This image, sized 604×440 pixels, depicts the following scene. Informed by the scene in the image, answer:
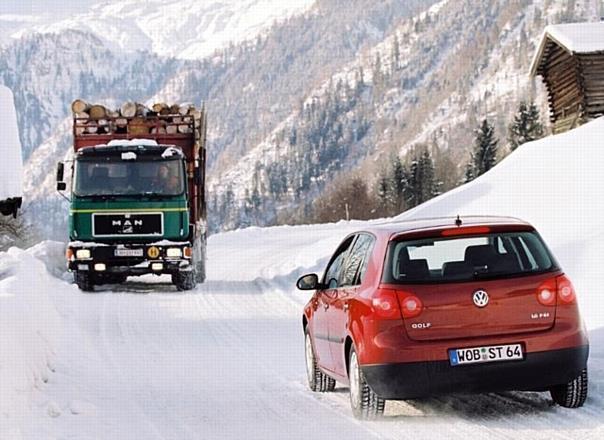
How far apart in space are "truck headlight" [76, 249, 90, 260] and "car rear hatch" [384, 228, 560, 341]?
13277mm

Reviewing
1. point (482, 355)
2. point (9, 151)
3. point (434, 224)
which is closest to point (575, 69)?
point (9, 151)

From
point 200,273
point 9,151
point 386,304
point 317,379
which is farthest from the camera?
point 200,273

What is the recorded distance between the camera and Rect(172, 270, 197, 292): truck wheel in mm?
20531

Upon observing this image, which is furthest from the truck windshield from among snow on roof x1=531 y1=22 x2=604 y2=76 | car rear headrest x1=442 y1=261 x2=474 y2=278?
snow on roof x1=531 y1=22 x2=604 y2=76

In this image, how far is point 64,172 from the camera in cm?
1973

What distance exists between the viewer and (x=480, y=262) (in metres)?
7.82

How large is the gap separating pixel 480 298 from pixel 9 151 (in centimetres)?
975

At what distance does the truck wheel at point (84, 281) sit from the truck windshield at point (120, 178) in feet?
5.46

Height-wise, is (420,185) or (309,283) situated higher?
(309,283)

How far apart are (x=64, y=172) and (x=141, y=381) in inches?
403

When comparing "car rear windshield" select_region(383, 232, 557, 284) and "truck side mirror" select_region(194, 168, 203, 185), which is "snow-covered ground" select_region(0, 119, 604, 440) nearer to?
"car rear windshield" select_region(383, 232, 557, 284)

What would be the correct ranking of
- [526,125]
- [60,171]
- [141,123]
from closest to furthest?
[60,171] → [141,123] → [526,125]

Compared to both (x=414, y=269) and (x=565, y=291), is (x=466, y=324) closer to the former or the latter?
(x=414, y=269)

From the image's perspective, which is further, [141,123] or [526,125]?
[526,125]
